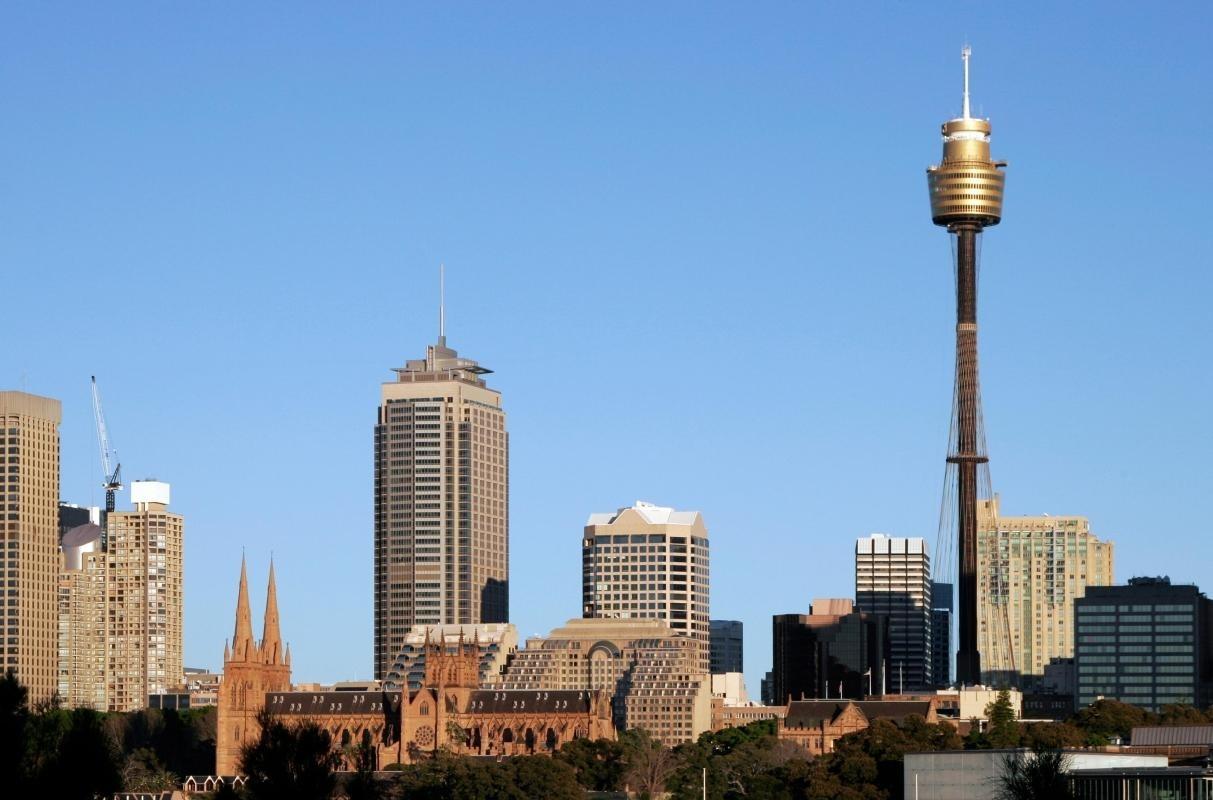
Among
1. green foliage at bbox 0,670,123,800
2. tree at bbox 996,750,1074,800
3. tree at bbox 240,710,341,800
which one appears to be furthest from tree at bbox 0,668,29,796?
tree at bbox 996,750,1074,800

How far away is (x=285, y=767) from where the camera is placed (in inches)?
4402

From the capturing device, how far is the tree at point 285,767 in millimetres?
111500

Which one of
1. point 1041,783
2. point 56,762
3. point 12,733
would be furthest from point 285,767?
point 1041,783

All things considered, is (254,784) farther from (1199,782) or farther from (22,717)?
(1199,782)

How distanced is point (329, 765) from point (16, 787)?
40.6 feet

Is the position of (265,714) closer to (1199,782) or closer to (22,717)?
(22,717)

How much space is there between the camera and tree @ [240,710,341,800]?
112m

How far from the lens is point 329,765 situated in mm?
113438

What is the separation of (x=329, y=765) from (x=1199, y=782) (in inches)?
4006

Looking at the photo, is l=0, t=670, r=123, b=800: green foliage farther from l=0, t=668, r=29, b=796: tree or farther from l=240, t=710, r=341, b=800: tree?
l=240, t=710, r=341, b=800: tree

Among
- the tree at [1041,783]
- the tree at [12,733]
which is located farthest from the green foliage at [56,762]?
the tree at [1041,783]

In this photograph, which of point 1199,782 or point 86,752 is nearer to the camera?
point 86,752

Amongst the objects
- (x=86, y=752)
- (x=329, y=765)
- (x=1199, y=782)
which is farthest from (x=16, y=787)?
(x=1199, y=782)

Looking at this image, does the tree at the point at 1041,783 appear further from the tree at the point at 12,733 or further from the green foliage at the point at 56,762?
the tree at the point at 12,733
